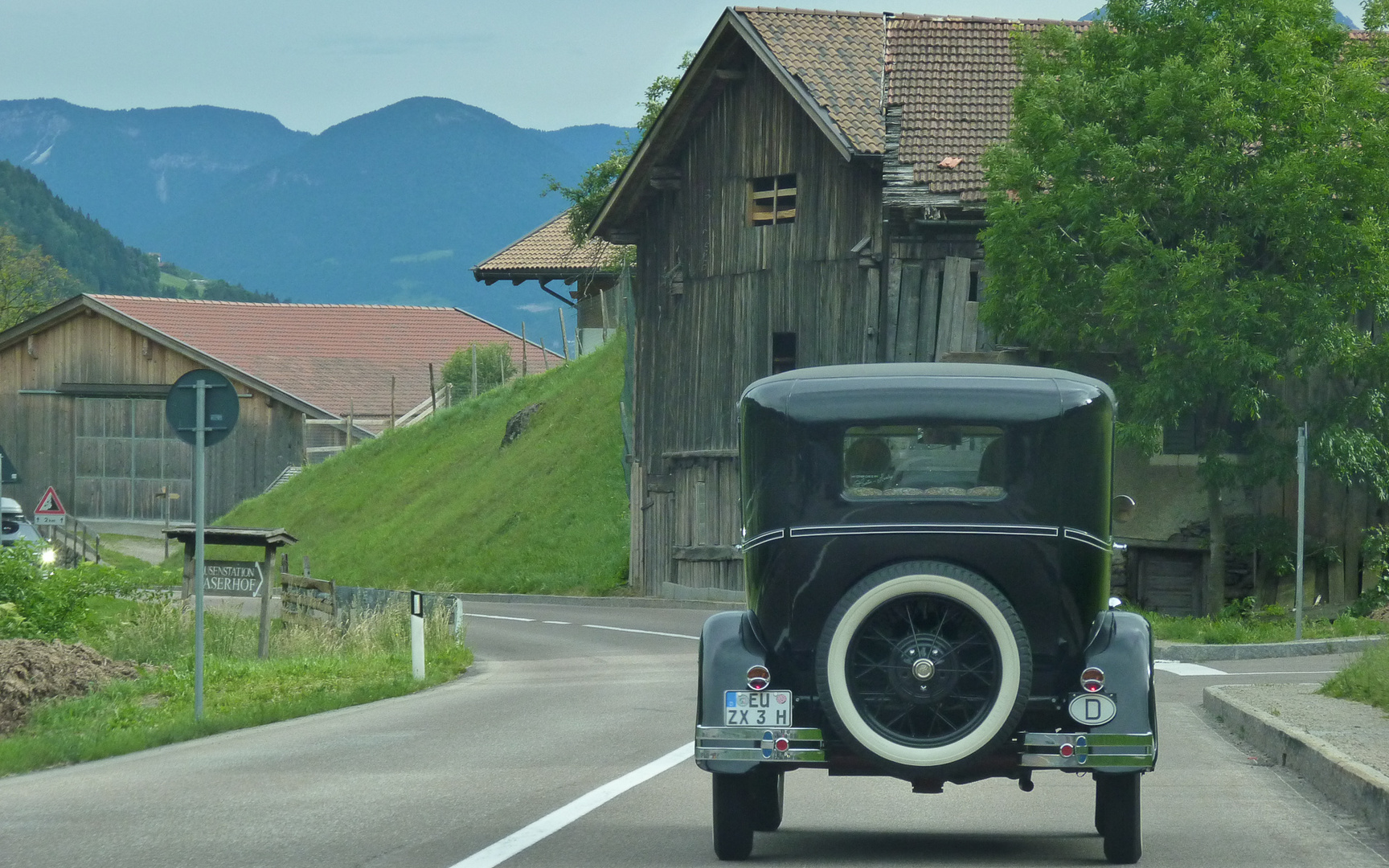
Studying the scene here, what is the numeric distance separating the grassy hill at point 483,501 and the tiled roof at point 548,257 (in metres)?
3.62

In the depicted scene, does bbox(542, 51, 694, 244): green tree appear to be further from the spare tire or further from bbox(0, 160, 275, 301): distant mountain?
bbox(0, 160, 275, 301): distant mountain

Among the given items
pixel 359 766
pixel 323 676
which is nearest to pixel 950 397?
pixel 359 766

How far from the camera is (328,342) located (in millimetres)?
66562

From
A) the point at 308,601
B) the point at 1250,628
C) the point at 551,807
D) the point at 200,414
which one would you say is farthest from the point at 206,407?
the point at 1250,628

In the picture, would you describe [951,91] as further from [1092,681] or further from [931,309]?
[1092,681]

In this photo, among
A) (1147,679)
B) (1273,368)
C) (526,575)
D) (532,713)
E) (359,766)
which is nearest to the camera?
(1147,679)

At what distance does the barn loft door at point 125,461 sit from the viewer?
55531 mm

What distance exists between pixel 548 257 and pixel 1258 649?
3973cm

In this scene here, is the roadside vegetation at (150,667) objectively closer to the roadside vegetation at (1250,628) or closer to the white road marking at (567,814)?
the white road marking at (567,814)

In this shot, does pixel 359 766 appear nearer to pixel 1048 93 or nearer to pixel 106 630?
pixel 106 630

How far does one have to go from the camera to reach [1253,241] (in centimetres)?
2439

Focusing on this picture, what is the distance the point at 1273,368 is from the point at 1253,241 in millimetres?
1781

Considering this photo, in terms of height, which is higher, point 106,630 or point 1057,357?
point 1057,357

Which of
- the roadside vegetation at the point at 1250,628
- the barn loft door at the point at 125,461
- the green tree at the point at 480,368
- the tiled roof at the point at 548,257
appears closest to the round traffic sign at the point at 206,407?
the roadside vegetation at the point at 1250,628
